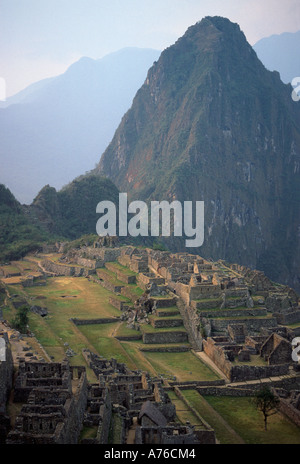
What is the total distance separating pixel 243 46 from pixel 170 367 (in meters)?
161

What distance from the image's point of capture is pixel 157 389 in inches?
967

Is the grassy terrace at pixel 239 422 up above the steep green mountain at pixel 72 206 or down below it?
below

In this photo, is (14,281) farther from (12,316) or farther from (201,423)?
(201,423)

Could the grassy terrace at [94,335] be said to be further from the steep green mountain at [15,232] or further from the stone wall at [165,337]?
the steep green mountain at [15,232]

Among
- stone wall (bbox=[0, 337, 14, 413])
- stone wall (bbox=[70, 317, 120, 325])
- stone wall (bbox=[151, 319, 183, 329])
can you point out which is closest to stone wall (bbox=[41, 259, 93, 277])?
stone wall (bbox=[70, 317, 120, 325])

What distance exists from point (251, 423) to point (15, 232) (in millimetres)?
61416

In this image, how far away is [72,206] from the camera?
10806 cm

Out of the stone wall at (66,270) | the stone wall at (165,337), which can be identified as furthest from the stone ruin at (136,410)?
the stone wall at (66,270)

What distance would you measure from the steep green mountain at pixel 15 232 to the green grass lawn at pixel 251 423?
45596 mm

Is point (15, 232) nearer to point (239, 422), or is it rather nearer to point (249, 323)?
point (249, 323)

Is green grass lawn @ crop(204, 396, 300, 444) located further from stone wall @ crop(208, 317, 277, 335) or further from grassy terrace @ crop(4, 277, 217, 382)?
stone wall @ crop(208, 317, 277, 335)

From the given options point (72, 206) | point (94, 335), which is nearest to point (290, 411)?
point (94, 335)

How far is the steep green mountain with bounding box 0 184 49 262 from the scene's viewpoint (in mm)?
72875

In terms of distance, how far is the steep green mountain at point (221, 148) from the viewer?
14862cm
